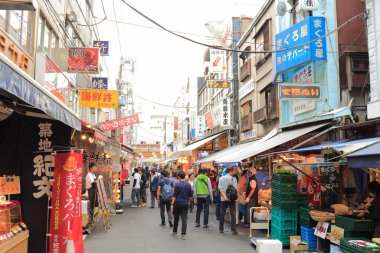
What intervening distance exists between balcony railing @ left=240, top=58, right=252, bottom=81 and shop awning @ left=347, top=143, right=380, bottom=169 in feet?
49.2

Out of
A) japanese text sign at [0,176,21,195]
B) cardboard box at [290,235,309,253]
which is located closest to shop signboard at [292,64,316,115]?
cardboard box at [290,235,309,253]

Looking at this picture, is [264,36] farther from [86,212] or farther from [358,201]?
[86,212]

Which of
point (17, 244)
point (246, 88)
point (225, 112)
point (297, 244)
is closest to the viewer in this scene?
point (17, 244)

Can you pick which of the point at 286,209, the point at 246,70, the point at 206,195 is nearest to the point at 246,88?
the point at 246,70

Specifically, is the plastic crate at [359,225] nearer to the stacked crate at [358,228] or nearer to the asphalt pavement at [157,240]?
the stacked crate at [358,228]

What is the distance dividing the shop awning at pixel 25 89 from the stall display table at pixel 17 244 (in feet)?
6.53

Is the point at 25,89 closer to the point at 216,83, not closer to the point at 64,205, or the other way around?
the point at 64,205

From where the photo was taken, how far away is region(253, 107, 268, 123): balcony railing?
686 inches

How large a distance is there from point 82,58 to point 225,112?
9554mm

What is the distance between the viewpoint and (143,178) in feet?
61.7

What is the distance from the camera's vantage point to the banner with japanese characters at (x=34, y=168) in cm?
629

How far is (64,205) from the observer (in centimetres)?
629

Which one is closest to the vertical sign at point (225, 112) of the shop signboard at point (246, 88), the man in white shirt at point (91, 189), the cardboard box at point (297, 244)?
the shop signboard at point (246, 88)

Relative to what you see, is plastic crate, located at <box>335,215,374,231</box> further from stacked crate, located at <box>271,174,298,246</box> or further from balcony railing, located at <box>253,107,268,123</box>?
balcony railing, located at <box>253,107,268,123</box>
